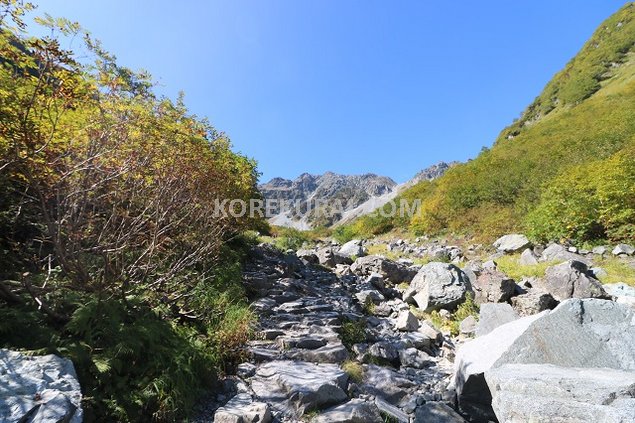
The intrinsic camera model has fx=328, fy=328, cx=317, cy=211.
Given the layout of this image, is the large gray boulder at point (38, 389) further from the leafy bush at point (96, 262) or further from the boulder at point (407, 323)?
the boulder at point (407, 323)

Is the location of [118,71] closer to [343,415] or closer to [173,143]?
[173,143]

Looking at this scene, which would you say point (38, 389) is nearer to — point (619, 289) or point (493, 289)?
point (493, 289)

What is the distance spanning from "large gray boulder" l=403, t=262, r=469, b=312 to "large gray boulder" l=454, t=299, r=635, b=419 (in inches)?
126

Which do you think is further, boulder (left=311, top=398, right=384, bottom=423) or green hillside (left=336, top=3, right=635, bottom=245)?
green hillside (left=336, top=3, right=635, bottom=245)

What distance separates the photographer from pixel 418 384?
169 inches

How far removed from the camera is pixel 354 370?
13.9ft

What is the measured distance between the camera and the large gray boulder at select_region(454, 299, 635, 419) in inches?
138

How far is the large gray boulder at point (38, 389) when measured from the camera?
2.22 meters

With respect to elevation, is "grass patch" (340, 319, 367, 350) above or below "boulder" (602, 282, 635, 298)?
below

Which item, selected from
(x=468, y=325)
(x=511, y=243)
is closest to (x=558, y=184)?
(x=511, y=243)

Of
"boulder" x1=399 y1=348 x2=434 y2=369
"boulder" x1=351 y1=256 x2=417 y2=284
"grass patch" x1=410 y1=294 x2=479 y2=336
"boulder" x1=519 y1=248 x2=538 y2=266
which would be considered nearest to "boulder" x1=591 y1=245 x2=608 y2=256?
"boulder" x1=519 y1=248 x2=538 y2=266

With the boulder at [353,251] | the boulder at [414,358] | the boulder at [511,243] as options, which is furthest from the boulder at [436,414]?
the boulder at [353,251]

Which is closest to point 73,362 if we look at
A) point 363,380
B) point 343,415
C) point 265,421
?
point 265,421

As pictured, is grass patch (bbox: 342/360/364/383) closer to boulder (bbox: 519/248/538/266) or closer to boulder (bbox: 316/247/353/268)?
boulder (bbox: 519/248/538/266)
